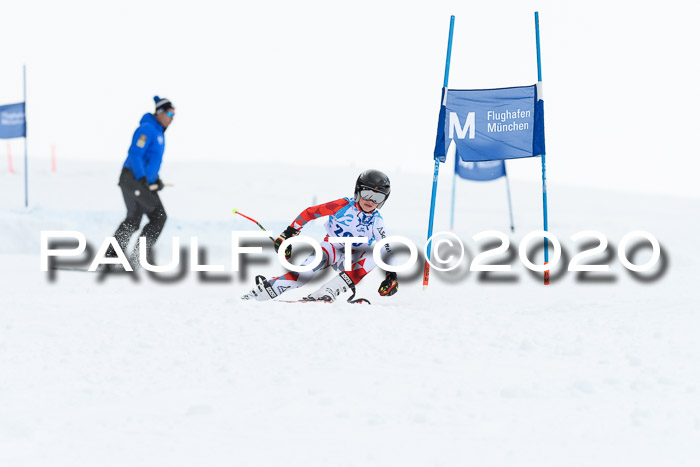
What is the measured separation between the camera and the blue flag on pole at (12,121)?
603 inches

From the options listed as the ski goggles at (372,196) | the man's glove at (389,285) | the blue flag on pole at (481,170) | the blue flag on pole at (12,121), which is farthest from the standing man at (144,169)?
the blue flag on pole at (12,121)

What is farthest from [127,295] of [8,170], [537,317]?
[8,170]

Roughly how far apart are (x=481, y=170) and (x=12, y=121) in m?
10.4

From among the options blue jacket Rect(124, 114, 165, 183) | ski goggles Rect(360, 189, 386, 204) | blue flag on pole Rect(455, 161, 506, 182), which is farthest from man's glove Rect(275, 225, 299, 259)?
blue flag on pole Rect(455, 161, 506, 182)

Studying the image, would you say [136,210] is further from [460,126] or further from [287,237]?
[460,126]

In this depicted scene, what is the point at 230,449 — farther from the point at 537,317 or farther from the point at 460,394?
the point at 537,317

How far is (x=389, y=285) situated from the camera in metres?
5.85

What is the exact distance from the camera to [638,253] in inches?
437

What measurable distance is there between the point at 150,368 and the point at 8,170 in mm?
21822

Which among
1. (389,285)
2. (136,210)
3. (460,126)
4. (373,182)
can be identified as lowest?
(389,285)

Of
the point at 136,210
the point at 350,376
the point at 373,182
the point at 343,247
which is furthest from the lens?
the point at 136,210

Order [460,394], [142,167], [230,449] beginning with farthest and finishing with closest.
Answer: [142,167] → [460,394] → [230,449]

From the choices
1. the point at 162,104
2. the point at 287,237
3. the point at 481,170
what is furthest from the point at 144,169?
the point at 481,170

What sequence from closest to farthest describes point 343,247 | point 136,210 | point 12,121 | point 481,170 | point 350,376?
point 350,376, point 343,247, point 136,210, point 481,170, point 12,121
